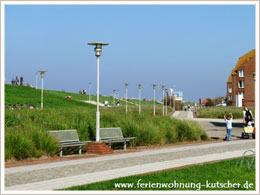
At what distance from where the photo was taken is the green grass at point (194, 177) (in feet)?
32.5

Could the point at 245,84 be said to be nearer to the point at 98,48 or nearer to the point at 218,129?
the point at 218,129

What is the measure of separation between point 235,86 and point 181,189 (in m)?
85.0

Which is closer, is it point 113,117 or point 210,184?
point 210,184

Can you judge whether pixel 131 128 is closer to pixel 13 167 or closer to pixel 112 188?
pixel 13 167

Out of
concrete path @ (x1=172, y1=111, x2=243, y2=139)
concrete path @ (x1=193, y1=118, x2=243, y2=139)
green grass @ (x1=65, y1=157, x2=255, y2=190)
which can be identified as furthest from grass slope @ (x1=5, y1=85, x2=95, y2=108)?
green grass @ (x1=65, y1=157, x2=255, y2=190)

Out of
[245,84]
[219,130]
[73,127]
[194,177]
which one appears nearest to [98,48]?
[73,127]

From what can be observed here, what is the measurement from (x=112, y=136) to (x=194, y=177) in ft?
26.0

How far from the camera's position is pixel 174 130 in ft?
72.1

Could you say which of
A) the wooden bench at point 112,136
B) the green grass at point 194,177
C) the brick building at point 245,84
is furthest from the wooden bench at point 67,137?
the brick building at point 245,84

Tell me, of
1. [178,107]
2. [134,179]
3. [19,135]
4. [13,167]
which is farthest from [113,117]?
[178,107]

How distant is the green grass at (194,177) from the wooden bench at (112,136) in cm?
553

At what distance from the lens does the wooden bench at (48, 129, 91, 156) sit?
53.3 ft

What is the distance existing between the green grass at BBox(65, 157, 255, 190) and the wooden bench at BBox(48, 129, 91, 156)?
4.93 metres

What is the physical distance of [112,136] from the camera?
743 inches
